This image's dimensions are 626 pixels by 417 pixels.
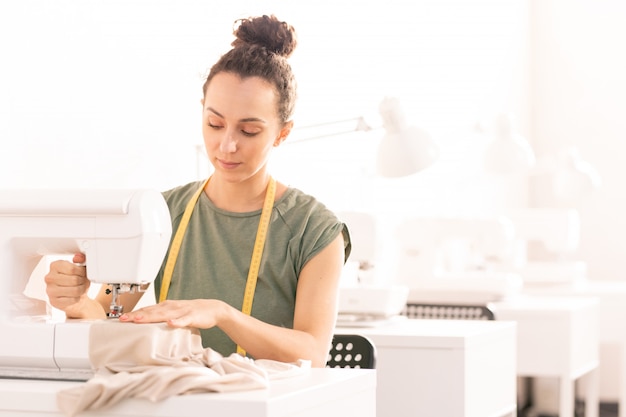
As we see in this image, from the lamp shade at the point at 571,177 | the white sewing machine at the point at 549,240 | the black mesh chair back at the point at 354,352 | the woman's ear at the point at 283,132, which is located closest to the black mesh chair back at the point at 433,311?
the white sewing machine at the point at 549,240

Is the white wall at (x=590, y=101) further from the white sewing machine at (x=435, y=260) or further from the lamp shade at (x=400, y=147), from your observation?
the lamp shade at (x=400, y=147)

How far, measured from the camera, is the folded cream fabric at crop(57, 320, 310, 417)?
4.57 feet

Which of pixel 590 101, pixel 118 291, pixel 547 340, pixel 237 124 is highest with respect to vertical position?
pixel 590 101

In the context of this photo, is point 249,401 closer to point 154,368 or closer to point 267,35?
point 154,368

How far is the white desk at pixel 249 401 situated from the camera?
1.36m

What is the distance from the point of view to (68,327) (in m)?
1.58

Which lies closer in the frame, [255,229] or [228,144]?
[228,144]

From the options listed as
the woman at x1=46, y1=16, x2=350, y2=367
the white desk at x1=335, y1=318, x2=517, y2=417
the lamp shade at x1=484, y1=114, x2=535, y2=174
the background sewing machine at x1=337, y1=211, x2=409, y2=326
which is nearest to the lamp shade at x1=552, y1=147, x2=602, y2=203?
the lamp shade at x1=484, y1=114, x2=535, y2=174

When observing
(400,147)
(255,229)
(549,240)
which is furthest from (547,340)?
(255,229)

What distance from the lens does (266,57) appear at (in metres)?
1.91

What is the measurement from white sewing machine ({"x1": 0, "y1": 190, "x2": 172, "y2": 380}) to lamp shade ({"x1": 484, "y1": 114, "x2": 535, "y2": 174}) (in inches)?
100

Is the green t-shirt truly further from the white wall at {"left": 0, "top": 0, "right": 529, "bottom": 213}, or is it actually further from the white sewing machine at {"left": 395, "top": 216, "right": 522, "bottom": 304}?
the white sewing machine at {"left": 395, "top": 216, "right": 522, "bottom": 304}

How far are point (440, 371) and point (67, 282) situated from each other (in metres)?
1.06

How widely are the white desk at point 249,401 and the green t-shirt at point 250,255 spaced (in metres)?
0.32
